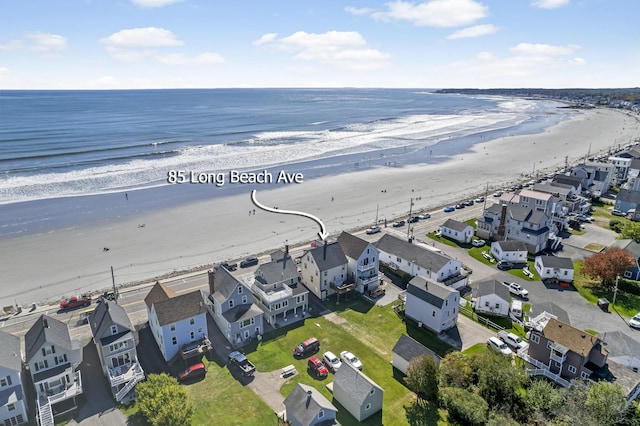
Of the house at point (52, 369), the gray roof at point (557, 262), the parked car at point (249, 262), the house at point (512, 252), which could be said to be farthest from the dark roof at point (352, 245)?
the house at point (52, 369)

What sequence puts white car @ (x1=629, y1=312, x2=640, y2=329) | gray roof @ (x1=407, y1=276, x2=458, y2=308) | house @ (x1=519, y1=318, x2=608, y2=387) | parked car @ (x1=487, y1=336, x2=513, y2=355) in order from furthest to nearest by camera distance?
white car @ (x1=629, y1=312, x2=640, y2=329), gray roof @ (x1=407, y1=276, x2=458, y2=308), parked car @ (x1=487, y1=336, x2=513, y2=355), house @ (x1=519, y1=318, x2=608, y2=387)

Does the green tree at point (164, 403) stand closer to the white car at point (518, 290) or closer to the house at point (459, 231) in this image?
the white car at point (518, 290)

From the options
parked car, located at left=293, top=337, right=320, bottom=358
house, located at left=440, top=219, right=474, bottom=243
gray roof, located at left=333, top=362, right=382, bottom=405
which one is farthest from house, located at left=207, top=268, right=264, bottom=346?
house, located at left=440, top=219, right=474, bottom=243

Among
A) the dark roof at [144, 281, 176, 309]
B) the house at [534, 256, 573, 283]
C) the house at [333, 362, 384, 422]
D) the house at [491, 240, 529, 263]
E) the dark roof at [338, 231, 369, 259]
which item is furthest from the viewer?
the house at [491, 240, 529, 263]

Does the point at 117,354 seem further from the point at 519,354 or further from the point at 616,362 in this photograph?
the point at 616,362

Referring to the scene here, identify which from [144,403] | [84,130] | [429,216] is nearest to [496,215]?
[429,216]

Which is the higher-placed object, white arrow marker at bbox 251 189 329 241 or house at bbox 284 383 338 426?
white arrow marker at bbox 251 189 329 241

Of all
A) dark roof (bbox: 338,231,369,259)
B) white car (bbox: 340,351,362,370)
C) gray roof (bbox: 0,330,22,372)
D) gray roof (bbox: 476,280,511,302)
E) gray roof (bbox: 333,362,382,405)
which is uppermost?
dark roof (bbox: 338,231,369,259)

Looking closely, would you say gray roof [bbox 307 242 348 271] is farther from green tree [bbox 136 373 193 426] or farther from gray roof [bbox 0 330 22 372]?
gray roof [bbox 0 330 22 372]
